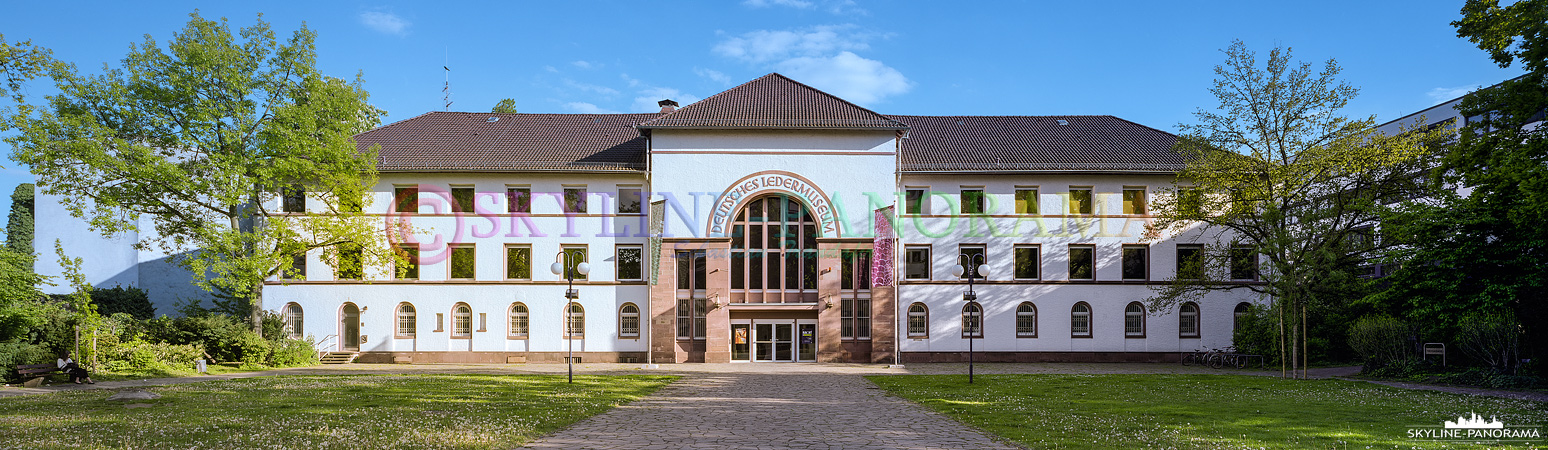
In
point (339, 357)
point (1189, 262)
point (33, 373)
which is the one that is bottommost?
point (339, 357)

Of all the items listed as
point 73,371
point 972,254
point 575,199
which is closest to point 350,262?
point 575,199

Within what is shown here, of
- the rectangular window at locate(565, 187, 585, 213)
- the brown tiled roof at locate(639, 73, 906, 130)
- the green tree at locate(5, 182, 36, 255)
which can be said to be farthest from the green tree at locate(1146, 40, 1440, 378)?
the green tree at locate(5, 182, 36, 255)

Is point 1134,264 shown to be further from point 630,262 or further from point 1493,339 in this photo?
point 630,262

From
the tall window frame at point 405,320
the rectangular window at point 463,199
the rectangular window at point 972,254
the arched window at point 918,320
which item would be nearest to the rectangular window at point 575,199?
the rectangular window at point 463,199

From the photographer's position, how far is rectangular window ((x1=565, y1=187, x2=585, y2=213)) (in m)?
31.0

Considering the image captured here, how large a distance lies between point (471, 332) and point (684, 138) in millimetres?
9906

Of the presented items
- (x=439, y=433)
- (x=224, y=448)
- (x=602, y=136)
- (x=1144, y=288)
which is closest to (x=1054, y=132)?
(x=1144, y=288)

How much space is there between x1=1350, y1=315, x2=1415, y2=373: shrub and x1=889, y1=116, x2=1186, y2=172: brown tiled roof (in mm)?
8451

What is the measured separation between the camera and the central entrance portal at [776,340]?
30.5 metres

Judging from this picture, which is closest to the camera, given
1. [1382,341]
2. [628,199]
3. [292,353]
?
[1382,341]

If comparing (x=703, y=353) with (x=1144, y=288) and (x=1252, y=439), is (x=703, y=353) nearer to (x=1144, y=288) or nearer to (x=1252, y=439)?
(x=1144, y=288)

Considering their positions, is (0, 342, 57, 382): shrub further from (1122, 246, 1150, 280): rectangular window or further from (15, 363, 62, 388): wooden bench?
(1122, 246, 1150, 280): rectangular window

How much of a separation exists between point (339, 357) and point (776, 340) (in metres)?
14.8

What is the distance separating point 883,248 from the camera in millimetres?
30125
